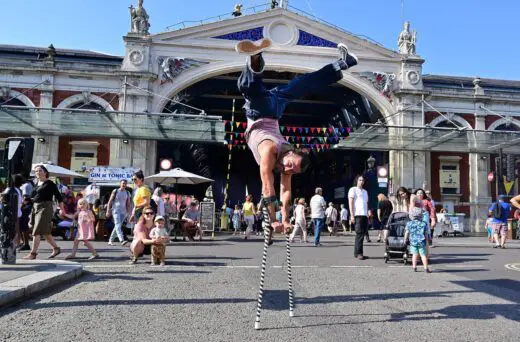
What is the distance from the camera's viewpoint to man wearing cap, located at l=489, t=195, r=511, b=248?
13.8 m

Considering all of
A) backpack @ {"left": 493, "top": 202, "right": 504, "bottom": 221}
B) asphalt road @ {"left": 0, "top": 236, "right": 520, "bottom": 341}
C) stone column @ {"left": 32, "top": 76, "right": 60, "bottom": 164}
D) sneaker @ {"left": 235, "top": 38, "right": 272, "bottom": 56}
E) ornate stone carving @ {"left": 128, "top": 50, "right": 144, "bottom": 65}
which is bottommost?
asphalt road @ {"left": 0, "top": 236, "right": 520, "bottom": 341}

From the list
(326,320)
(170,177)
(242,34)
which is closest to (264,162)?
(326,320)

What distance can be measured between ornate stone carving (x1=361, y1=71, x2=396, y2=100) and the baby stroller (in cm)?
1647

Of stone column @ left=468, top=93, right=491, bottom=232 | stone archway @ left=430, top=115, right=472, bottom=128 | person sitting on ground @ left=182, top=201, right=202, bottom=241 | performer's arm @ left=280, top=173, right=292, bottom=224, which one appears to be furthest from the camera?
stone column @ left=468, top=93, right=491, bottom=232

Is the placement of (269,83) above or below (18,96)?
above

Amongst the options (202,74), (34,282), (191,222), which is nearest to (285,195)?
(34,282)

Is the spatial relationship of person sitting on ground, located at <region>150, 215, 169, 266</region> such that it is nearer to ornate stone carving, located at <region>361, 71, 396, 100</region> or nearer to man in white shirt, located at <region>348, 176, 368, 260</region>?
man in white shirt, located at <region>348, 176, 368, 260</region>

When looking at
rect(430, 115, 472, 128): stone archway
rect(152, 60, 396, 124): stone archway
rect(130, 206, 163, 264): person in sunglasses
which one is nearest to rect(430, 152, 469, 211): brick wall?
rect(430, 115, 472, 128): stone archway

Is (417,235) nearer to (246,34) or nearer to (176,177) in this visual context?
(176,177)

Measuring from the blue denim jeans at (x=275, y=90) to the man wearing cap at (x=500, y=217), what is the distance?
11675 mm

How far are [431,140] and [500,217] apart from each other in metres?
8.34

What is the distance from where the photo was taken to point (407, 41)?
26.4 m

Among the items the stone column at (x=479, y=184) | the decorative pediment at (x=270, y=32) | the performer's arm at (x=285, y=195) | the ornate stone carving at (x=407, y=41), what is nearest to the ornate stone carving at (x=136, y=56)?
the decorative pediment at (x=270, y=32)

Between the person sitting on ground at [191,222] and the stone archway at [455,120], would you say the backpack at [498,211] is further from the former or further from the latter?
the stone archway at [455,120]
